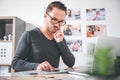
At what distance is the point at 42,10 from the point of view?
2.72 m

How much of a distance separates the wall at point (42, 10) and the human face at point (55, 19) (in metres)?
1.08

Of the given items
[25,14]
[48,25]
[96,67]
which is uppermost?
[25,14]

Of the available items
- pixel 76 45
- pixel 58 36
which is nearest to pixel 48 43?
pixel 58 36

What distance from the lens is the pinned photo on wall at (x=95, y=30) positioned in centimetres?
259

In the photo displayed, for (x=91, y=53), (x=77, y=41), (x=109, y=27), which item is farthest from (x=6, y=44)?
(x=91, y=53)

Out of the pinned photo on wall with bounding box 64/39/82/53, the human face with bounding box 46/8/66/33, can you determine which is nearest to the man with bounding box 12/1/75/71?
the human face with bounding box 46/8/66/33

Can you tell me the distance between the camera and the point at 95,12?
103 inches

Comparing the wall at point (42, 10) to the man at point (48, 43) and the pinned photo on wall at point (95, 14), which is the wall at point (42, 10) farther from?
the man at point (48, 43)

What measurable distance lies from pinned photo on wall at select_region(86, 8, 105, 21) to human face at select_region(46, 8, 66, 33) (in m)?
1.13

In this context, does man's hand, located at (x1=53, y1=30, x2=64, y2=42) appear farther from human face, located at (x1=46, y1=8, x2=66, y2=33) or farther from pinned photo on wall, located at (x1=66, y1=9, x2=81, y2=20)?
pinned photo on wall, located at (x1=66, y1=9, x2=81, y2=20)

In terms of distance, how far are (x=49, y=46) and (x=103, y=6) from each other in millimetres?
1412

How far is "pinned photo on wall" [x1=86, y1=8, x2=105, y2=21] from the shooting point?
261 centimetres

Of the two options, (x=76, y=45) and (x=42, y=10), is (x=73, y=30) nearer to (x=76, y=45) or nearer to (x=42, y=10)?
(x=76, y=45)

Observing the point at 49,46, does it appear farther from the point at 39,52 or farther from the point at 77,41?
the point at 77,41
